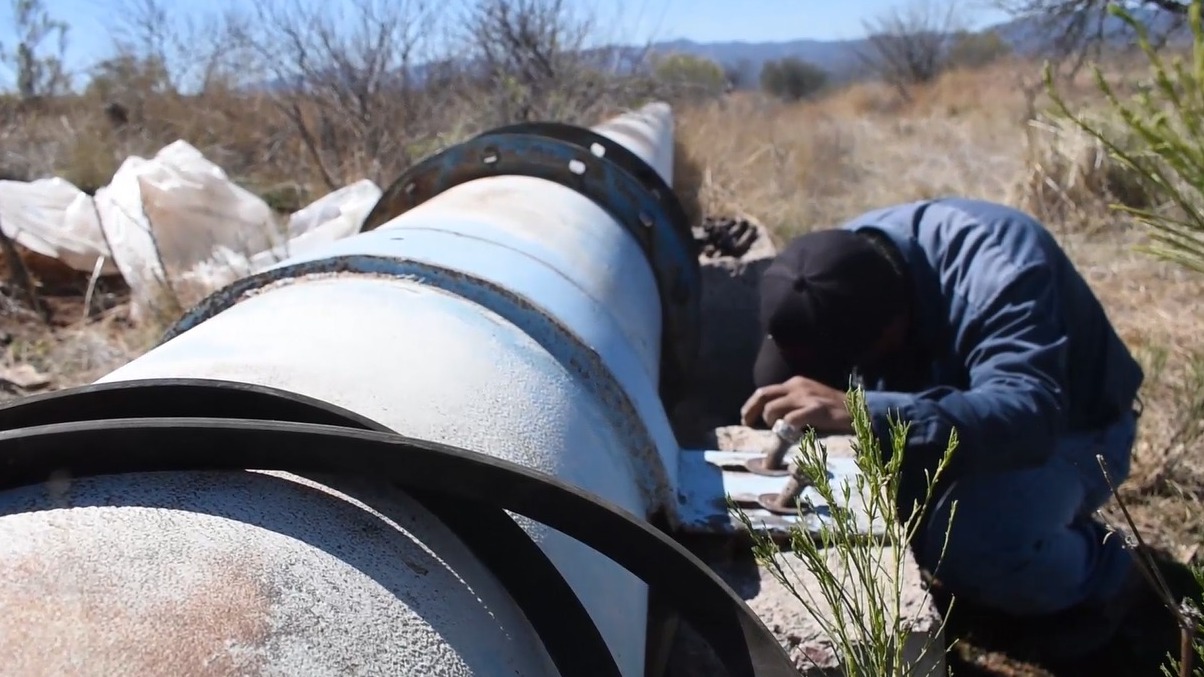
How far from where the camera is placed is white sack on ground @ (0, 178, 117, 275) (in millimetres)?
4738

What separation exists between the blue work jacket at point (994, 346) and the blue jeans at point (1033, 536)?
115 millimetres

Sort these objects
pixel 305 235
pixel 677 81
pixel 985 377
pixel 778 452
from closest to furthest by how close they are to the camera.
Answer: pixel 778 452 → pixel 985 377 → pixel 305 235 → pixel 677 81

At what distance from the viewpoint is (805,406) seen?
205cm

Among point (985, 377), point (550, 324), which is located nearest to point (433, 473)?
point (550, 324)

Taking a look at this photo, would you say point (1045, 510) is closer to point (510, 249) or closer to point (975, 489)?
point (975, 489)

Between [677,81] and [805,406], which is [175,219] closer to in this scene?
[805,406]

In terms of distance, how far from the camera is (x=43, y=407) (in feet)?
2.78

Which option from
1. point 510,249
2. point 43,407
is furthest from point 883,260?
point 43,407

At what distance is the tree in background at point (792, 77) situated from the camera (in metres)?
45.3

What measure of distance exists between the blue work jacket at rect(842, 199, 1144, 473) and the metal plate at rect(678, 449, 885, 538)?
0.30 m

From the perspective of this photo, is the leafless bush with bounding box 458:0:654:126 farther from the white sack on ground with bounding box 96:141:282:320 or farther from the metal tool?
the metal tool

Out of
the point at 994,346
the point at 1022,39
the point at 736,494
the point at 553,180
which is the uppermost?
the point at 1022,39

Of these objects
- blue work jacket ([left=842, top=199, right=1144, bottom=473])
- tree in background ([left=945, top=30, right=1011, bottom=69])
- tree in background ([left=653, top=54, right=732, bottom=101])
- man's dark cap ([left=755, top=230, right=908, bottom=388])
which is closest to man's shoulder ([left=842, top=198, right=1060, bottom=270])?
blue work jacket ([left=842, top=199, right=1144, bottom=473])

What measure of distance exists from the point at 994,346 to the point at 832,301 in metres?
0.40
